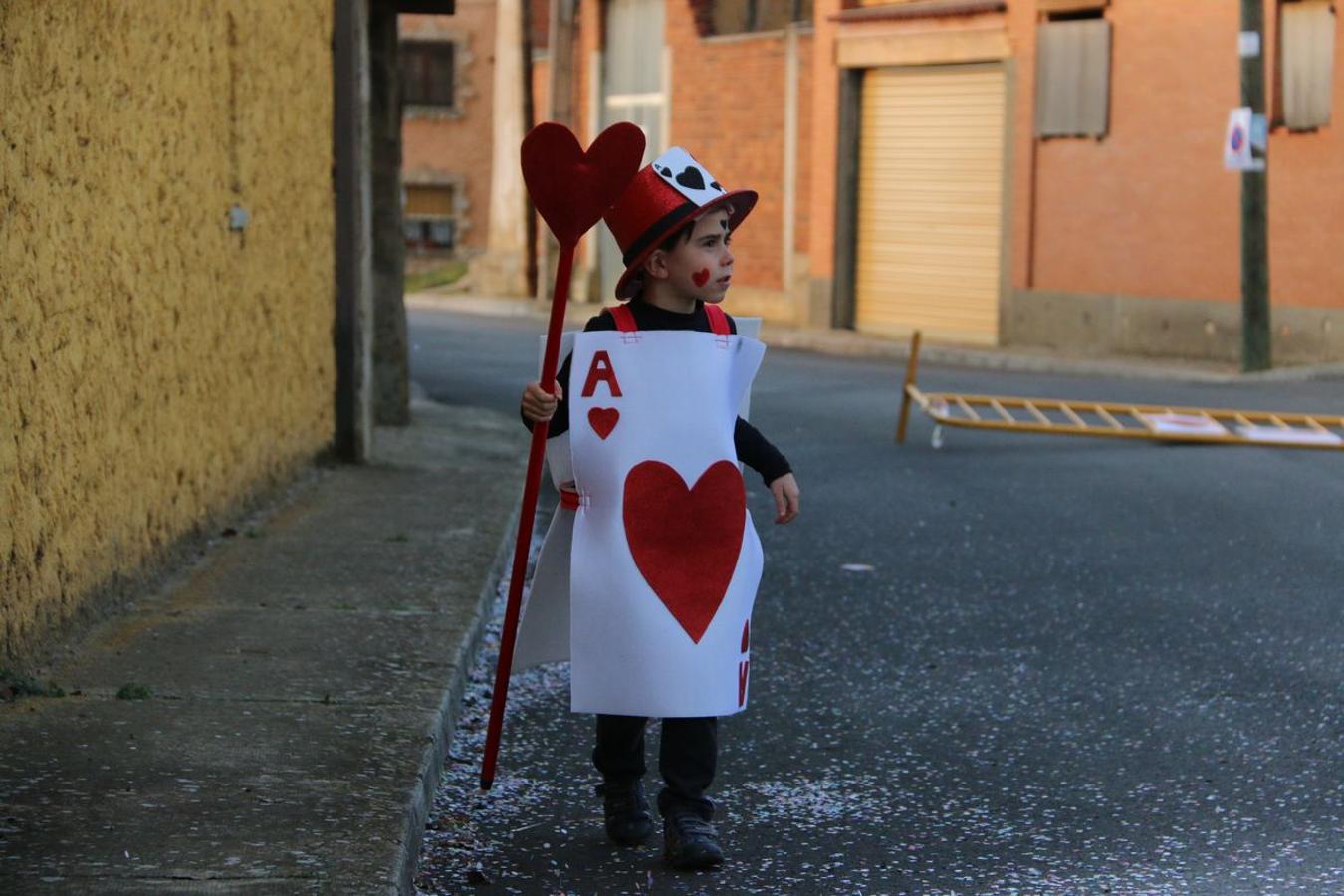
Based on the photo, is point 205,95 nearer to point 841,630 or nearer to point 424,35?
point 841,630

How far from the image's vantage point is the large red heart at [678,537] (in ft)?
15.7

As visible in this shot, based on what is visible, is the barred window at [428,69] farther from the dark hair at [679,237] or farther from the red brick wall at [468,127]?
the dark hair at [679,237]

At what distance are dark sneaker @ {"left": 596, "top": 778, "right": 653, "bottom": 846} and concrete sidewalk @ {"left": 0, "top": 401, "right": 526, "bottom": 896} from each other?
444 mm

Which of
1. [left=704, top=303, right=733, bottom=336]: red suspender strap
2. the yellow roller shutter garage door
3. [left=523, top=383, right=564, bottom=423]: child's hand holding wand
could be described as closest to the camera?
[left=523, top=383, right=564, bottom=423]: child's hand holding wand

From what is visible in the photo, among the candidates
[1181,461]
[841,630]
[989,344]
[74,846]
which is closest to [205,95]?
[841,630]

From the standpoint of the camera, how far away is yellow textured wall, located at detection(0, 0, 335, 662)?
5.92 metres

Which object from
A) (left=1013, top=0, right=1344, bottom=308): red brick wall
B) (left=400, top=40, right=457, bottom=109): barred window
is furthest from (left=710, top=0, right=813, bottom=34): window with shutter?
(left=400, top=40, right=457, bottom=109): barred window

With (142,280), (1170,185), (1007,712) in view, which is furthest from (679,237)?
(1170,185)

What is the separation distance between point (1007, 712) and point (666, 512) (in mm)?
1967

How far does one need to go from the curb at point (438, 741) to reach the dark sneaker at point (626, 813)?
43cm

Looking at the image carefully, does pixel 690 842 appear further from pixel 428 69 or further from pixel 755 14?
pixel 428 69

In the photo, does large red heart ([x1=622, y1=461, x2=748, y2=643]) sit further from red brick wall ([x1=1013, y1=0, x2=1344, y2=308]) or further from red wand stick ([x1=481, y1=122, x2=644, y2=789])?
red brick wall ([x1=1013, y1=0, x2=1344, y2=308])

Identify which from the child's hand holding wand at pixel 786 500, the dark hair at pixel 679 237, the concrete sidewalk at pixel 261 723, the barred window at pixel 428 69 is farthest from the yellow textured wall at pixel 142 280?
the barred window at pixel 428 69

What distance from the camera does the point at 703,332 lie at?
4883 mm
